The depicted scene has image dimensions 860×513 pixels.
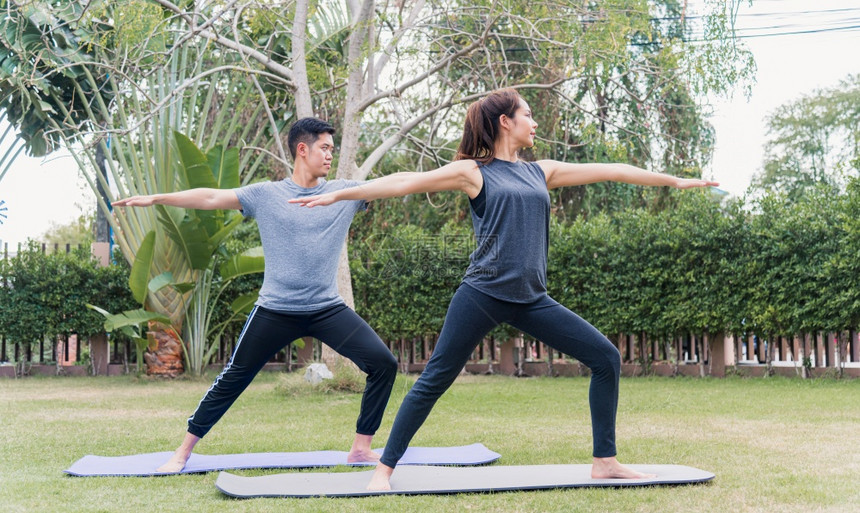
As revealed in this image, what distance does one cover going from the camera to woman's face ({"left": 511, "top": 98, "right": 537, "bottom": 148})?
4254 mm

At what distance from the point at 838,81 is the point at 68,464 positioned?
33.7 metres

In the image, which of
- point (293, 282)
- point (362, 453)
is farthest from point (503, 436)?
point (293, 282)

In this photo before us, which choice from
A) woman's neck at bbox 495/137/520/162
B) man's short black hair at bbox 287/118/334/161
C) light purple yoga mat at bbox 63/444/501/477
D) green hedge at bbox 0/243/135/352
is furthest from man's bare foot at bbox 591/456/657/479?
green hedge at bbox 0/243/135/352

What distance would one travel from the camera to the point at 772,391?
9.63 m

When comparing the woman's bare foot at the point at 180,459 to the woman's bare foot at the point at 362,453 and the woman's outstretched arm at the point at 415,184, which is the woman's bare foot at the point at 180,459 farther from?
the woman's outstretched arm at the point at 415,184

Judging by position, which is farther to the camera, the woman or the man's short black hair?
the man's short black hair

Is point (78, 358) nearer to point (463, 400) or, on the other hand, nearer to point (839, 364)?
point (463, 400)

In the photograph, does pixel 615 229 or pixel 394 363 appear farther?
pixel 615 229

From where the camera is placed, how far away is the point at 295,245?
4.69 metres

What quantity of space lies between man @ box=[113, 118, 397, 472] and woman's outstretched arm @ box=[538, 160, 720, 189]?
117 centimetres

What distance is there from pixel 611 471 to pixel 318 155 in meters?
2.43

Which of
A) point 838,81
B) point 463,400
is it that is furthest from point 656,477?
point 838,81

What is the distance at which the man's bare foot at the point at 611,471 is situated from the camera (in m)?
4.25

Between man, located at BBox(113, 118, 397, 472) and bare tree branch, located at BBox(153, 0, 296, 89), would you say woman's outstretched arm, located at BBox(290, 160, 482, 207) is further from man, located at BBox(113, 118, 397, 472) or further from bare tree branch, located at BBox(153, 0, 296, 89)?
bare tree branch, located at BBox(153, 0, 296, 89)
